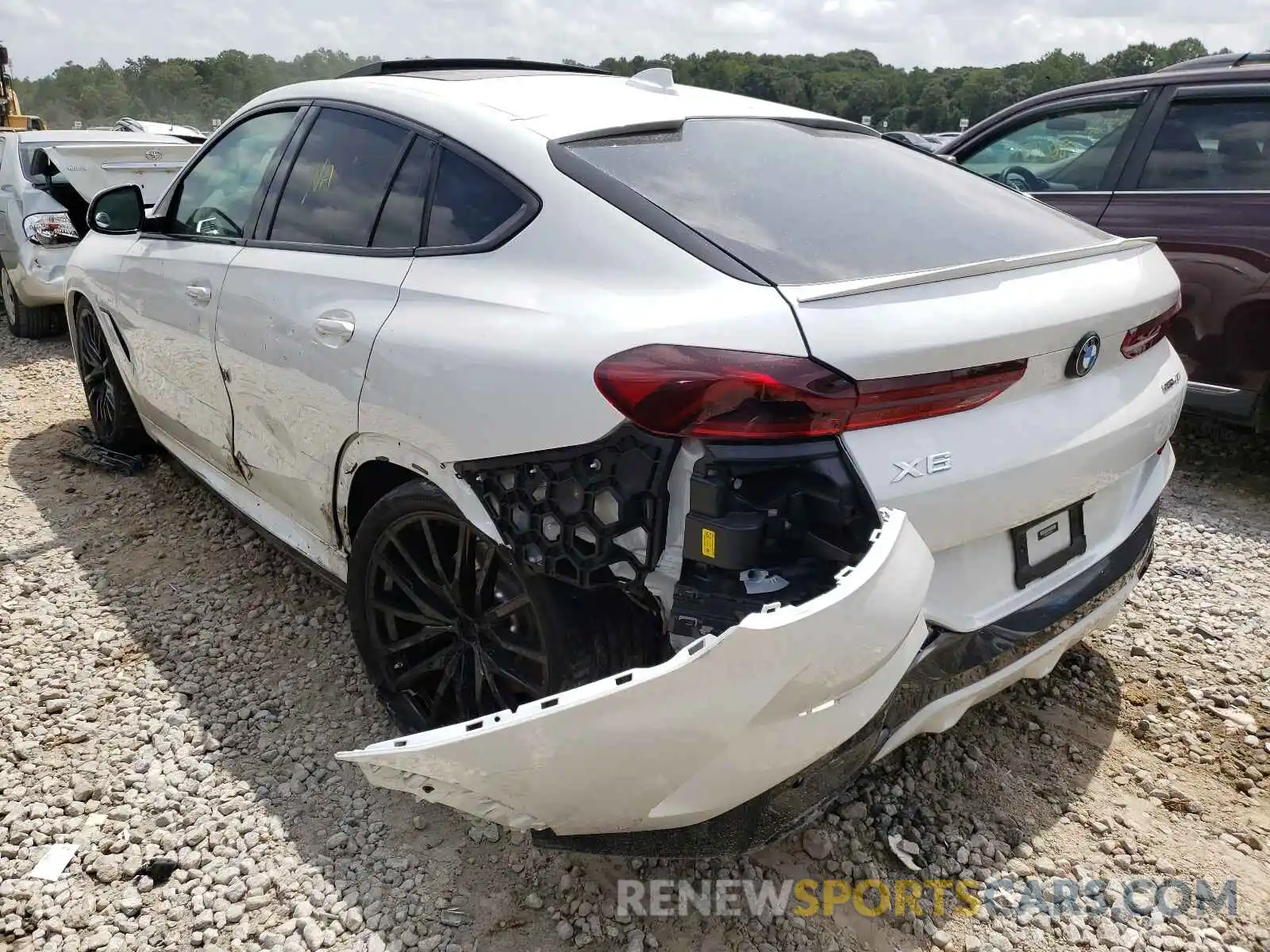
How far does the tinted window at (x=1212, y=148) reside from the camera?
4.28m

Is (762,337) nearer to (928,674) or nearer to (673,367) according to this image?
(673,367)

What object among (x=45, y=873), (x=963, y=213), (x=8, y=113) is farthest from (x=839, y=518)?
(x=8, y=113)

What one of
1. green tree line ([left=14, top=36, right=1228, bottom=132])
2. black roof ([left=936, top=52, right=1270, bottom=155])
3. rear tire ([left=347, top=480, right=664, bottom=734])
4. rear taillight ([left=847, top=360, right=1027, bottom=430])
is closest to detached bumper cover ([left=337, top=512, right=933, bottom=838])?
rear taillight ([left=847, top=360, right=1027, bottom=430])

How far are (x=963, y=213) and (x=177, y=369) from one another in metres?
2.75

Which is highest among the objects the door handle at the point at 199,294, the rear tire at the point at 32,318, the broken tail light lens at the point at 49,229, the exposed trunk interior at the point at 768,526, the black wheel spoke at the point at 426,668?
the door handle at the point at 199,294

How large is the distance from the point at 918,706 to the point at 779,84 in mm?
66594

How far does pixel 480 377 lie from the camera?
6.69ft

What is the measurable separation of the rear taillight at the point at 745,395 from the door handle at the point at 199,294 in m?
1.94

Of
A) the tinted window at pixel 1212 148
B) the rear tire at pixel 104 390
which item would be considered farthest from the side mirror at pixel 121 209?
the tinted window at pixel 1212 148

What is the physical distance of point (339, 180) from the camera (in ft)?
9.17

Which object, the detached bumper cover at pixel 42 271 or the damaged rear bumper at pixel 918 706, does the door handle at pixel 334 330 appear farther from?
the detached bumper cover at pixel 42 271

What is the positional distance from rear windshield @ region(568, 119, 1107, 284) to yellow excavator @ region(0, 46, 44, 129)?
21.3m

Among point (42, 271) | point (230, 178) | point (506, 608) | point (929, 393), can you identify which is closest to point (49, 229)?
point (42, 271)

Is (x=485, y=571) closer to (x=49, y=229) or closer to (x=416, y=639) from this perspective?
(x=416, y=639)
